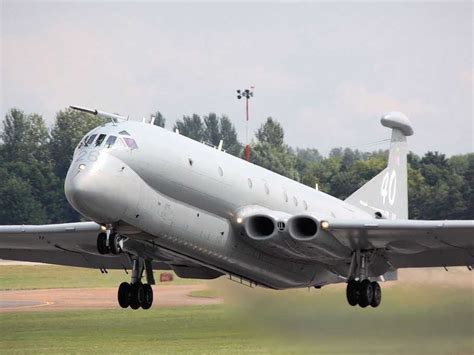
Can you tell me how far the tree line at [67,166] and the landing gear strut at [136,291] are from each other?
22.7 meters

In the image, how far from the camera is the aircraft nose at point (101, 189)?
1920cm

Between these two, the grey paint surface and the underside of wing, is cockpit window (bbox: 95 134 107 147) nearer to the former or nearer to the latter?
the grey paint surface

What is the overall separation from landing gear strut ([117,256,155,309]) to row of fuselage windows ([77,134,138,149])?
329cm

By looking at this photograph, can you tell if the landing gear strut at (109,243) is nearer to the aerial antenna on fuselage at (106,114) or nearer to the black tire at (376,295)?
the aerial antenna on fuselage at (106,114)

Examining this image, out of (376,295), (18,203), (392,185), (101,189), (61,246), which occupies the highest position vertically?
(18,203)

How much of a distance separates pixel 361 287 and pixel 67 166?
33.8 m

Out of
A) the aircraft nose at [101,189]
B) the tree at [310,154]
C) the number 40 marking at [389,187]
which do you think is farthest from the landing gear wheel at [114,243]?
the tree at [310,154]

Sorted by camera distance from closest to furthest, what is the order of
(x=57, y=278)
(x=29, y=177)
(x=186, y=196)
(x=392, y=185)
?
(x=186, y=196)
(x=392, y=185)
(x=57, y=278)
(x=29, y=177)

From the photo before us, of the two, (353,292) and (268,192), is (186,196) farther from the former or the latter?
(353,292)

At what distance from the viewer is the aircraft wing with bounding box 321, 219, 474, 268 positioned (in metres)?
22.6

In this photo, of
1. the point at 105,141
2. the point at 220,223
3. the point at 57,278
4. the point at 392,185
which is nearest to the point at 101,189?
the point at 105,141

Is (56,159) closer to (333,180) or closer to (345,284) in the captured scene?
(333,180)

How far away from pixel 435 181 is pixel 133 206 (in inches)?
1510

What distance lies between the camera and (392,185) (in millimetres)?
28625
